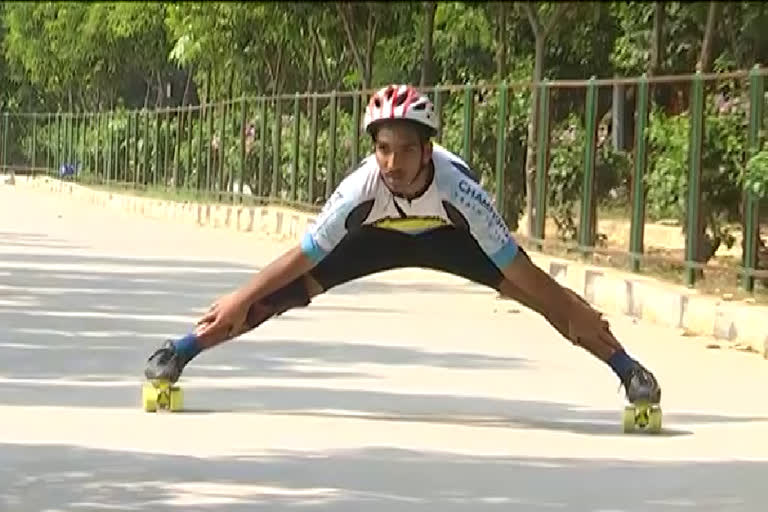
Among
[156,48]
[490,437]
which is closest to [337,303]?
[490,437]

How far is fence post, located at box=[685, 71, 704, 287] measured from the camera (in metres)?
17.6

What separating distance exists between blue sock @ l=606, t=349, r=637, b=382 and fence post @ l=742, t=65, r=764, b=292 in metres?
6.20

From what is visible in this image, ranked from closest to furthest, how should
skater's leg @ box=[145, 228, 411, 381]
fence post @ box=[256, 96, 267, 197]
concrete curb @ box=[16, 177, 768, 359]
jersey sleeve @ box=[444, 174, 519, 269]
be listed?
jersey sleeve @ box=[444, 174, 519, 269]
skater's leg @ box=[145, 228, 411, 381]
concrete curb @ box=[16, 177, 768, 359]
fence post @ box=[256, 96, 267, 197]

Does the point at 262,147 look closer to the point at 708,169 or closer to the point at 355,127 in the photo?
the point at 355,127

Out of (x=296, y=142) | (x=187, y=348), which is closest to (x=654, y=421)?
(x=187, y=348)

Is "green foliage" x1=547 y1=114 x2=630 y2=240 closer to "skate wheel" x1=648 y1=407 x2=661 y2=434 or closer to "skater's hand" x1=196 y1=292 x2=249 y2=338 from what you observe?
"skate wheel" x1=648 y1=407 x2=661 y2=434

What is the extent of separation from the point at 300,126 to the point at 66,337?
1705 cm

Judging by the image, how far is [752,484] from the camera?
29.4 feet

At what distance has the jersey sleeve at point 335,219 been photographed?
992 cm

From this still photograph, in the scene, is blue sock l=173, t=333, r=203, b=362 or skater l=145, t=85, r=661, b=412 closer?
skater l=145, t=85, r=661, b=412

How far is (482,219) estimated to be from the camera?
10.0 m

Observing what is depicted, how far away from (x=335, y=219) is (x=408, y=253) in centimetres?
46

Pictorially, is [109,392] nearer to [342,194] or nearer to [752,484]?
[342,194]

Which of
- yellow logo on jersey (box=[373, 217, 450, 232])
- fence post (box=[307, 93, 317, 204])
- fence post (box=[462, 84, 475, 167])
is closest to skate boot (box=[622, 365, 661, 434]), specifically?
yellow logo on jersey (box=[373, 217, 450, 232])
